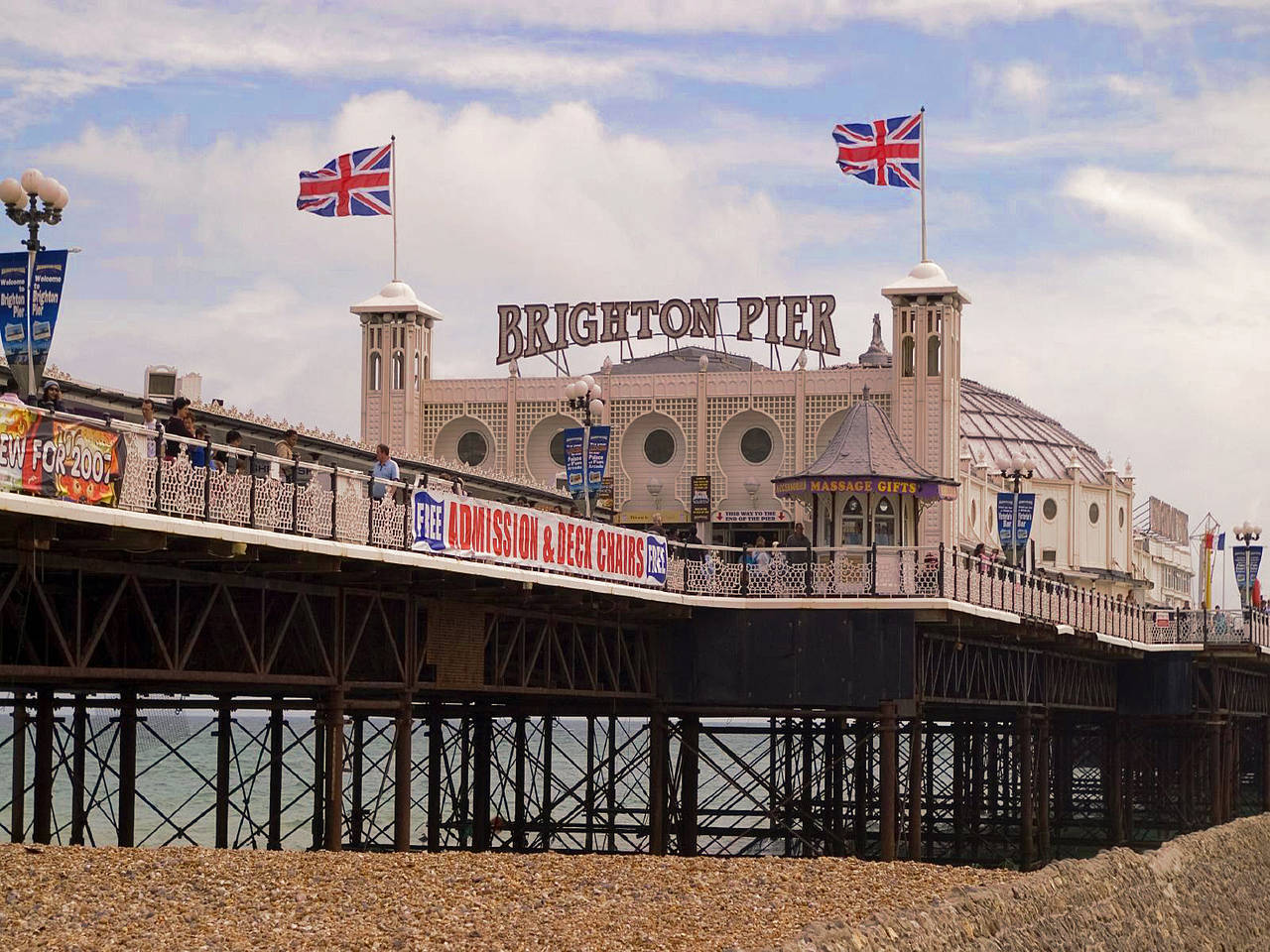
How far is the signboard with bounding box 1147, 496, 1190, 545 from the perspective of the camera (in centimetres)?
14800

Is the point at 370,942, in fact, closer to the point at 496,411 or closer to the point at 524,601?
the point at 524,601

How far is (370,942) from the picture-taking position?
73.0ft

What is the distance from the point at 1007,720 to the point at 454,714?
2549 centimetres

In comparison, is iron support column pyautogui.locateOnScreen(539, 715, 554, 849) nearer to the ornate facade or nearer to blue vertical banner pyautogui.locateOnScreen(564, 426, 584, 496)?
the ornate facade

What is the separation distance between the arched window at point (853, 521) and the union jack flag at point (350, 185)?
13.3 metres

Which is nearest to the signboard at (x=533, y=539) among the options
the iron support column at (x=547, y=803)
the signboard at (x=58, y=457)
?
the signboard at (x=58, y=457)

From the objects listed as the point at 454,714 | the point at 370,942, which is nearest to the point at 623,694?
the point at 454,714

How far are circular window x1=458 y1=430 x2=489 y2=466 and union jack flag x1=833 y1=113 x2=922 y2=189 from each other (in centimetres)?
1564

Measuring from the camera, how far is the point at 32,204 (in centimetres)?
2662

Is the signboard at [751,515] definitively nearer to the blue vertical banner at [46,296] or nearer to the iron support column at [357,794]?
the iron support column at [357,794]

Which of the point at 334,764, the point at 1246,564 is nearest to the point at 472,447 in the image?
the point at 1246,564

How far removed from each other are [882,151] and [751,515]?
11515 mm

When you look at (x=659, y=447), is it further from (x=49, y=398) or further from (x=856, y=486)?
(x=49, y=398)

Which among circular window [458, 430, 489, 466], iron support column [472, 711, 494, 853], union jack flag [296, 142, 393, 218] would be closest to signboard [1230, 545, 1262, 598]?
circular window [458, 430, 489, 466]
